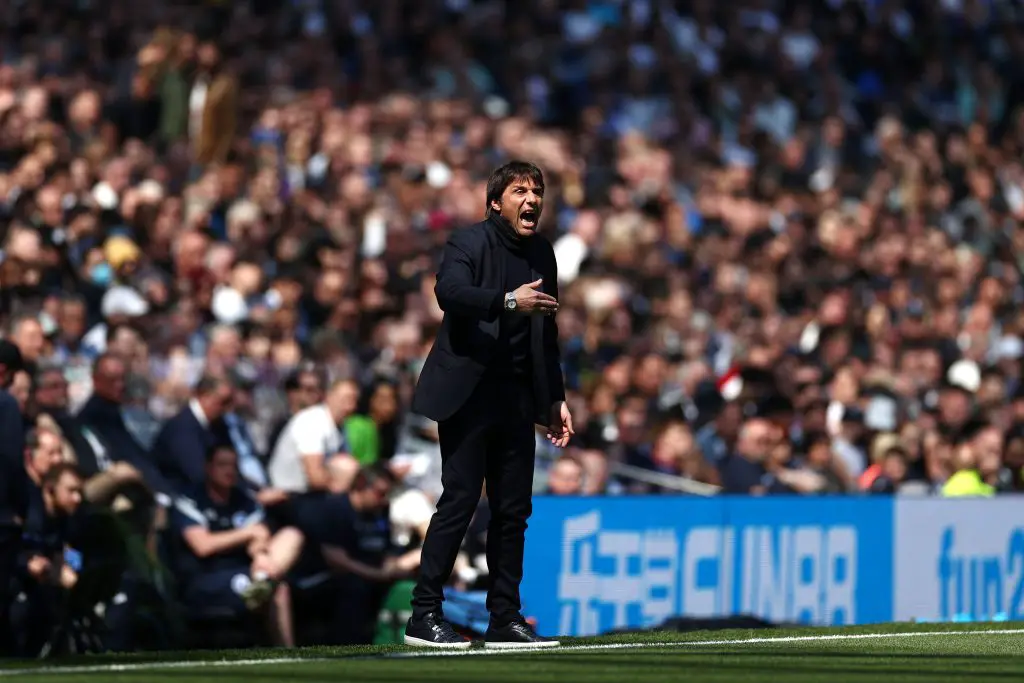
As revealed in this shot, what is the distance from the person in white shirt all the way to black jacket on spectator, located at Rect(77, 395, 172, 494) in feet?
3.73

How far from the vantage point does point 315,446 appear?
12945 mm

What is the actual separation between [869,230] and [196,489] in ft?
39.1

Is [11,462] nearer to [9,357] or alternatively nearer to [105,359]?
→ [9,357]

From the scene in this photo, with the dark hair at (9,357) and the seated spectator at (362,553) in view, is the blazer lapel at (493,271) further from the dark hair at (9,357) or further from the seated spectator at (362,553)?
the seated spectator at (362,553)

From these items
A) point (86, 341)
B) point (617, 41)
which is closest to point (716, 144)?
point (617, 41)

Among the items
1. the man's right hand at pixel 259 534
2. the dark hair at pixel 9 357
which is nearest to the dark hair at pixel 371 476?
the man's right hand at pixel 259 534

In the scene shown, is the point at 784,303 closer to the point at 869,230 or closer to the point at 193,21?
the point at 869,230

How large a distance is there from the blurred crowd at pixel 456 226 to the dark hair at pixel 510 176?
2.92 metres

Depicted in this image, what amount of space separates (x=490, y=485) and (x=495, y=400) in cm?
36

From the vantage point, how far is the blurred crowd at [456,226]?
1238 cm

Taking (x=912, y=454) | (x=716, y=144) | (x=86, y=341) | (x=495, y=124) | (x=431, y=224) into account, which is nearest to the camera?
(x=86, y=341)

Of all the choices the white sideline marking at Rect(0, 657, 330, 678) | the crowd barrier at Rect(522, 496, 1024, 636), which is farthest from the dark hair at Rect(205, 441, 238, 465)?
the white sideline marking at Rect(0, 657, 330, 678)

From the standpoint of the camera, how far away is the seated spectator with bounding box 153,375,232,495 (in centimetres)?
1182

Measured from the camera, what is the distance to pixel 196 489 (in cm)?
1183
